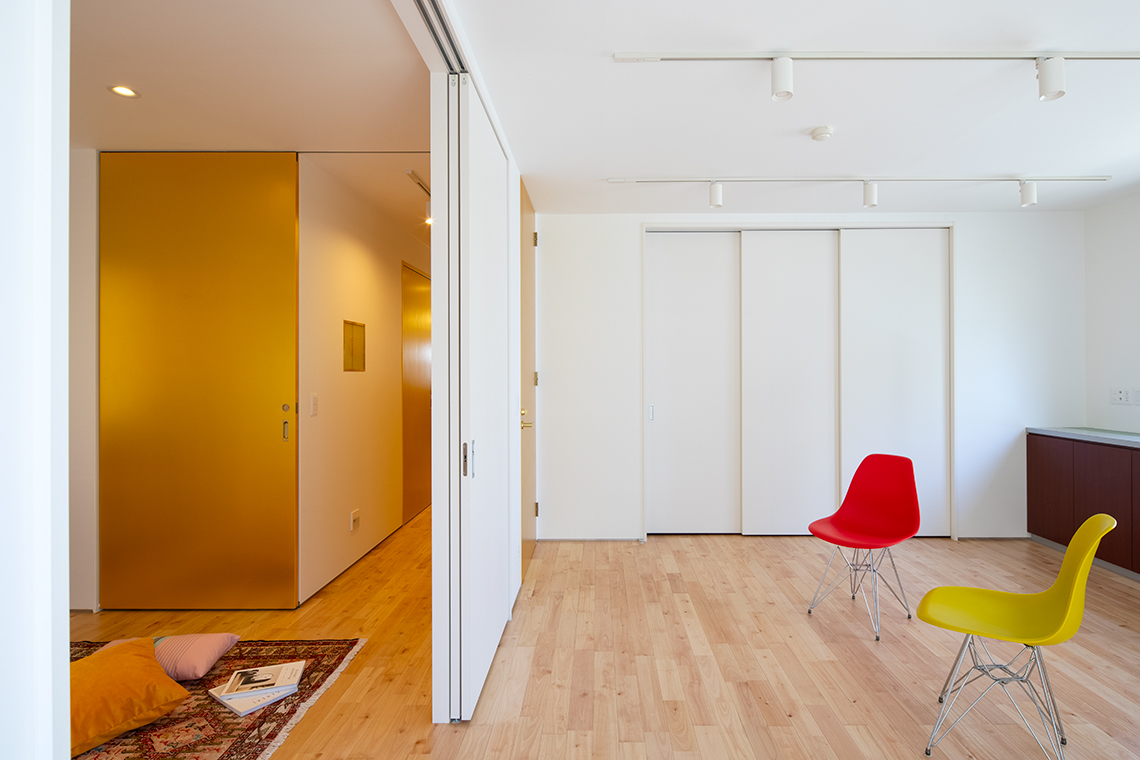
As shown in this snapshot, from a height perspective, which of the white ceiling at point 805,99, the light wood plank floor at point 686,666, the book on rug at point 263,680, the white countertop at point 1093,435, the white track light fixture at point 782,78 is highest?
the white ceiling at point 805,99

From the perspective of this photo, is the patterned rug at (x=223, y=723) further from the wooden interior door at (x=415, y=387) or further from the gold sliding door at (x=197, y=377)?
the wooden interior door at (x=415, y=387)

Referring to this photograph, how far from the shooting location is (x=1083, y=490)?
367 cm

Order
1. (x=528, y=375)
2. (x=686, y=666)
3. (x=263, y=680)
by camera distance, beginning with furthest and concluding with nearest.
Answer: (x=528, y=375) → (x=686, y=666) → (x=263, y=680)

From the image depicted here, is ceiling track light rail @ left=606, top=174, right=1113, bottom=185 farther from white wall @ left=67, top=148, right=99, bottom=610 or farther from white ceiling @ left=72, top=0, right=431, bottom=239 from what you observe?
white wall @ left=67, top=148, right=99, bottom=610

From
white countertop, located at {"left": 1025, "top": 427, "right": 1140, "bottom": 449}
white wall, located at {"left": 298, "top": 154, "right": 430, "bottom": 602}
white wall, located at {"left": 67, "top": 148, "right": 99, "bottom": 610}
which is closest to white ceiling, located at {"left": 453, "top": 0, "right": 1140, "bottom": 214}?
white wall, located at {"left": 298, "top": 154, "right": 430, "bottom": 602}

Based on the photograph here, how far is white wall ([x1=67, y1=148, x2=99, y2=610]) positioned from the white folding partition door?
226cm

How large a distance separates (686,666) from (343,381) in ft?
8.54

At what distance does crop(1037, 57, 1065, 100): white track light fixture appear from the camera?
1982mm

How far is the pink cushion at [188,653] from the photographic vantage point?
7.41ft

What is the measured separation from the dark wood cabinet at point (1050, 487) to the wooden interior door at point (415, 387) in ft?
16.2

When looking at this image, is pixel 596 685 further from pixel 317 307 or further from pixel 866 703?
pixel 317 307

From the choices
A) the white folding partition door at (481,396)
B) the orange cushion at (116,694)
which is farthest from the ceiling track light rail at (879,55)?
the orange cushion at (116,694)
